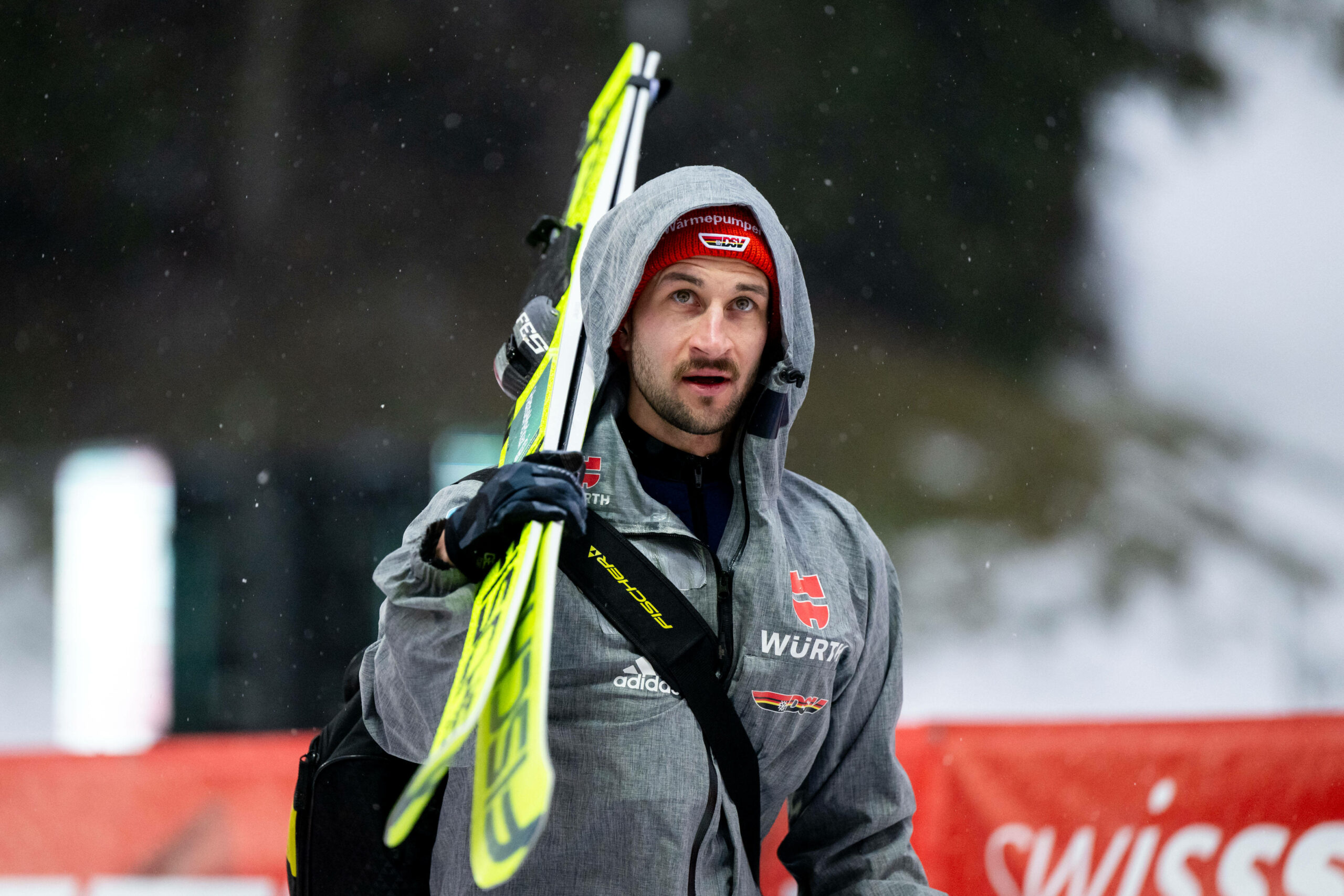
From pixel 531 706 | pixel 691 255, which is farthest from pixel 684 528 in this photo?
pixel 531 706

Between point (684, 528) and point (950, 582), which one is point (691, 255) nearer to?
point (684, 528)

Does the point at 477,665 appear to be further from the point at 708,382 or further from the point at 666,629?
the point at 708,382

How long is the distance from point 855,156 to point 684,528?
4.79m

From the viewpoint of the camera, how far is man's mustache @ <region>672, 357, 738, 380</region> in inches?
54.7

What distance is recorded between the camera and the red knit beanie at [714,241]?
1417mm

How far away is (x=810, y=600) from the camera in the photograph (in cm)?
140

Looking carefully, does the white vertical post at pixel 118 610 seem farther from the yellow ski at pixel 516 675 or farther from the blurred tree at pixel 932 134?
the yellow ski at pixel 516 675

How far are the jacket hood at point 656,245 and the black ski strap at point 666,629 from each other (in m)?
0.22

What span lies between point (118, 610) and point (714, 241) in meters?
4.81

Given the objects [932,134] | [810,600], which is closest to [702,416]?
[810,600]

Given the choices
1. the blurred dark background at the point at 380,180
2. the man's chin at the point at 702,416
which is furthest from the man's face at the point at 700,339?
the blurred dark background at the point at 380,180

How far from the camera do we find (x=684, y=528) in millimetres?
1374

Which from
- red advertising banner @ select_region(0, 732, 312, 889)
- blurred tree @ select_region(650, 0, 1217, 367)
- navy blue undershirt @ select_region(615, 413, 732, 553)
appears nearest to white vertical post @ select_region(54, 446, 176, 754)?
red advertising banner @ select_region(0, 732, 312, 889)

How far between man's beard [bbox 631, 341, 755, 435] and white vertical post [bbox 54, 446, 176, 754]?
4393 mm
